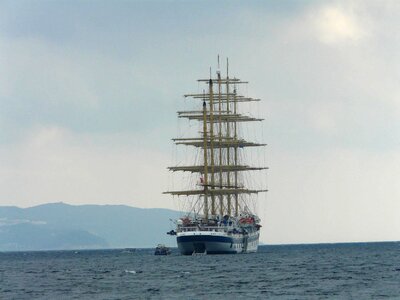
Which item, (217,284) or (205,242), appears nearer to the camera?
(217,284)

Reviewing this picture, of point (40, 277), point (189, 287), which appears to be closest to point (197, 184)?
point (40, 277)

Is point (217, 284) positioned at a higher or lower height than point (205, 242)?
lower

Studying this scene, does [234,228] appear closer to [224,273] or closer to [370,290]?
[224,273]

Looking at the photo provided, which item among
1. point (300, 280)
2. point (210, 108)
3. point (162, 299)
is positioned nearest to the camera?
point (162, 299)

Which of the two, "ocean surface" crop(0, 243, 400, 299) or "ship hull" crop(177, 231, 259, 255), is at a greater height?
"ship hull" crop(177, 231, 259, 255)

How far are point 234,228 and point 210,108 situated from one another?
22300 mm

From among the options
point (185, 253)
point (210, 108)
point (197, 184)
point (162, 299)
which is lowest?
point (162, 299)

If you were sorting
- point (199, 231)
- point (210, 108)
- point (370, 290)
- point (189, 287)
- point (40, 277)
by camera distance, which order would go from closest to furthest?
point (370, 290), point (189, 287), point (40, 277), point (199, 231), point (210, 108)

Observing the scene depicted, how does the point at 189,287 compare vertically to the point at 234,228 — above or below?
below

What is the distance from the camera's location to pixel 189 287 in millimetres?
99562

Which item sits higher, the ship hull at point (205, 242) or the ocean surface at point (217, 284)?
the ship hull at point (205, 242)

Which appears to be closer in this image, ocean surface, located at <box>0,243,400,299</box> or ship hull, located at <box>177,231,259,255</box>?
ocean surface, located at <box>0,243,400,299</box>

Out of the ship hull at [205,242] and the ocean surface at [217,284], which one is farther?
the ship hull at [205,242]

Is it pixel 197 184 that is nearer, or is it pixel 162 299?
pixel 162 299
